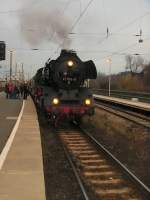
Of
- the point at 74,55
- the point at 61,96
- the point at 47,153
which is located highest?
the point at 74,55

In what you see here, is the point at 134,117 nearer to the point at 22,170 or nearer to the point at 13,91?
the point at 22,170

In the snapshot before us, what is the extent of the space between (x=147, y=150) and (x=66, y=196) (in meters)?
6.55

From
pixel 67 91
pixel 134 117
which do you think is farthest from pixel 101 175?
pixel 134 117

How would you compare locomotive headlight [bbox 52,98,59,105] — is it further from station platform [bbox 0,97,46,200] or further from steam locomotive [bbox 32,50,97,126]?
station platform [bbox 0,97,46,200]

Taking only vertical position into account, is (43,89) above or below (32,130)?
above

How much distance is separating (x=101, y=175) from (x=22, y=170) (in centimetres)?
179

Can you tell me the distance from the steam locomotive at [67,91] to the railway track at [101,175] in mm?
4257

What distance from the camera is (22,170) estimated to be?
35.4ft

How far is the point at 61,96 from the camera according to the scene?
69.7 ft

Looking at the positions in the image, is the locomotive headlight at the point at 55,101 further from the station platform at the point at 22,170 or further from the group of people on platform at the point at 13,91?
the group of people on platform at the point at 13,91

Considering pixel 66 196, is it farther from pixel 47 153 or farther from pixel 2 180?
pixel 47 153

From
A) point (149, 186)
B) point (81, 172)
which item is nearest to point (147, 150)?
point (81, 172)

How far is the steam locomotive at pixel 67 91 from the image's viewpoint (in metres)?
21.0

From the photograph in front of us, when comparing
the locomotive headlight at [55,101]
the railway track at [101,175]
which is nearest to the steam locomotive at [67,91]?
the locomotive headlight at [55,101]
